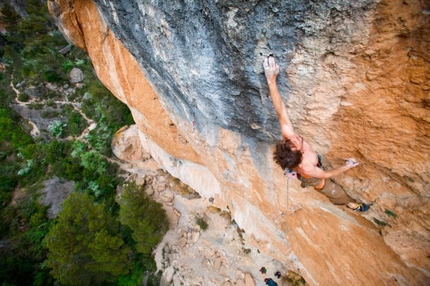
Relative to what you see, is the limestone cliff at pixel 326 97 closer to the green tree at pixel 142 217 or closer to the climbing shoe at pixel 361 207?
the climbing shoe at pixel 361 207

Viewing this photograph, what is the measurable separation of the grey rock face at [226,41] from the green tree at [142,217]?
24.6ft

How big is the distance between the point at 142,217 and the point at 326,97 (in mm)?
10231

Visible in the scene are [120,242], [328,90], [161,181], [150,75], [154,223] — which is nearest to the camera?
[328,90]

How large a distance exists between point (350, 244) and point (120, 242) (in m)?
9.47

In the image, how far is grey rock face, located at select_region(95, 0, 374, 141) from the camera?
1755 millimetres

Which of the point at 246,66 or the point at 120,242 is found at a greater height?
the point at 246,66

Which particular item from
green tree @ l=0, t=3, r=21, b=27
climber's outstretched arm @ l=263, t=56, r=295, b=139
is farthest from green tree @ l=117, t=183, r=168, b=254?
green tree @ l=0, t=3, r=21, b=27

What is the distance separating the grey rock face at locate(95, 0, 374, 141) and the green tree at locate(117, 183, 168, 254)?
24.6 feet

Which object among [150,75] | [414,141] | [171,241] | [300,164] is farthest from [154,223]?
[414,141]

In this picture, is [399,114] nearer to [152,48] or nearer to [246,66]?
[246,66]

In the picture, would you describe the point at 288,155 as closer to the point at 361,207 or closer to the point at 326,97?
the point at 326,97

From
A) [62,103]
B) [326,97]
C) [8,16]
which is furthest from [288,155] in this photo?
[8,16]

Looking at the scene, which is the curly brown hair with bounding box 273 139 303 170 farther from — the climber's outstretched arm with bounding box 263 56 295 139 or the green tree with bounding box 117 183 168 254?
the green tree with bounding box 117 183 168 254

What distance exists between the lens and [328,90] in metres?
2.16
